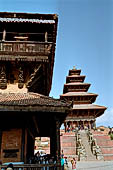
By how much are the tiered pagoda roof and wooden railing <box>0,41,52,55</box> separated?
2475cm

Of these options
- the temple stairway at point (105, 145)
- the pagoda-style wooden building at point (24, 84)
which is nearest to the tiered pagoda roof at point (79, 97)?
the temple stairway at point (105, 145)

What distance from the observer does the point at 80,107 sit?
37.6 metres

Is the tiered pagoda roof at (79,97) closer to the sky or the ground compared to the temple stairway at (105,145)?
closer to the sky

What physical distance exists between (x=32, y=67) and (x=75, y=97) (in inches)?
1186

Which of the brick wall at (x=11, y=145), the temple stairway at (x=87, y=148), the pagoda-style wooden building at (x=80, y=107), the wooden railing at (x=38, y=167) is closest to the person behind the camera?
the wooden railing at (x=38, y=167)

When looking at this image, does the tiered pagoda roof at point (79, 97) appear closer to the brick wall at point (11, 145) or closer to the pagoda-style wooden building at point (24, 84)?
the pagoda-style wooden building at point (24, 84)

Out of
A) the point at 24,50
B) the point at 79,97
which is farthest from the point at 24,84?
the point at 79,97

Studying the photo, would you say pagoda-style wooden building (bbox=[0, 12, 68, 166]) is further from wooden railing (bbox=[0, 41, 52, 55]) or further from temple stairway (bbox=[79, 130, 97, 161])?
temple stairway (bbox=[79, 130, 97, 161])

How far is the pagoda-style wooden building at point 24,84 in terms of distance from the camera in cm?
802

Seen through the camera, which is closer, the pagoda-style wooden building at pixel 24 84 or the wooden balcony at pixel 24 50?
the pagoda-style wooden building at pixel 24 84

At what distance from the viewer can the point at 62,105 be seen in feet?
25.9

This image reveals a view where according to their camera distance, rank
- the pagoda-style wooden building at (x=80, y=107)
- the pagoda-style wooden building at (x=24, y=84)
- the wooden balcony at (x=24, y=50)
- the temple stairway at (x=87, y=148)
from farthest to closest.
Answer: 1. the pagoda-style wooden building at (x=80, y=107)
2. the temple stairway at (x=87, y=148)
3. the wooden balcony at (x=24, y=50)
4. the pagoda-style wooden building at (x=24, y=84)

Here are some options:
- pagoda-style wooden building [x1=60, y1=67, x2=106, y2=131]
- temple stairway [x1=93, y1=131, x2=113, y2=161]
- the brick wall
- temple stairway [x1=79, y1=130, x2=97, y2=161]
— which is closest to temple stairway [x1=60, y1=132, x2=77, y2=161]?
temple stairway [x1=79, y1=130, x2=97, y2=161]

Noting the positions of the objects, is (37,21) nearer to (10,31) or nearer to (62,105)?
(10,31)
